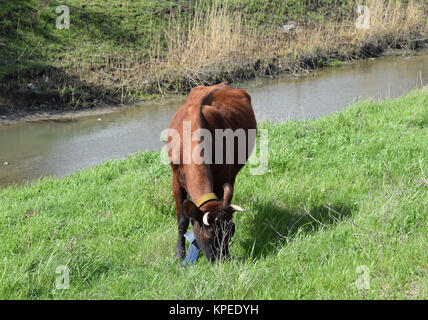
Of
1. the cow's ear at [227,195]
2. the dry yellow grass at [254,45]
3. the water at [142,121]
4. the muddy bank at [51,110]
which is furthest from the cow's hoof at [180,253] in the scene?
the dry yellow grass at [254,45]

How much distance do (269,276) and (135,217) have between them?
1878mm

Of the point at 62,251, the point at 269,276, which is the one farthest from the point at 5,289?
the point at 269,276

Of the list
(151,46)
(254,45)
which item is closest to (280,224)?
(151,46)

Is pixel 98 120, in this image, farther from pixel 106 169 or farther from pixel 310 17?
pixel 310 17

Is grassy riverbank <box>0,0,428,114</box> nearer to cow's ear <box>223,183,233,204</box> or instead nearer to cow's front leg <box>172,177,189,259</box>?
cow's front leg <box>172,177,189,259</box>

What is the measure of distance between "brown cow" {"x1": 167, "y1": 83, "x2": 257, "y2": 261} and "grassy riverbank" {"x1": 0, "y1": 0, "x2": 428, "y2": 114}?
21.9 ft

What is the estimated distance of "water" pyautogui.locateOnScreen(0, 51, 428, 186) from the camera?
8.62 m

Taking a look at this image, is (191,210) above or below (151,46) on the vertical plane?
below

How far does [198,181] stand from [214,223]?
42 cm

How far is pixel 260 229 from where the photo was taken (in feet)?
15.1

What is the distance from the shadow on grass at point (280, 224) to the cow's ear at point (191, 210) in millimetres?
570

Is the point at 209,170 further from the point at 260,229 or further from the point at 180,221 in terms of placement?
the point at 260,229

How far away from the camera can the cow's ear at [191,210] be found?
3.71 m

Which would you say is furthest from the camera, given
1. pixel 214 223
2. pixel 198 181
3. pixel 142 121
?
pixel 142 121
